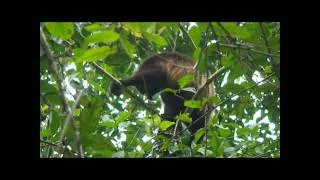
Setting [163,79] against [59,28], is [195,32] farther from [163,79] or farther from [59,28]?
[163,79]

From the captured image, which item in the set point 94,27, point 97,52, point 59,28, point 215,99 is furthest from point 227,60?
point 59,28

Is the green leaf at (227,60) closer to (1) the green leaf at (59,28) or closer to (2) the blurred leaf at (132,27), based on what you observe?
(2) the blurred leaf at (132,27)

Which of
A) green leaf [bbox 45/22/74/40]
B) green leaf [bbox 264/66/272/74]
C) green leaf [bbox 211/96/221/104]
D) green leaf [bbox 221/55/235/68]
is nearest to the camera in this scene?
green leaf [bbox 45/22/74/40]

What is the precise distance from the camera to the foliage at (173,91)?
2539 millimetres

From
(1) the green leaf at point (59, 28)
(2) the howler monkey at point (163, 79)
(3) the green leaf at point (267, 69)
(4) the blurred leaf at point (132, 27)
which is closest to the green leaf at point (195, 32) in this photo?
(4) the blurred leaf at point (132, 27)

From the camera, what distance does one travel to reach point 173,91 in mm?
3793

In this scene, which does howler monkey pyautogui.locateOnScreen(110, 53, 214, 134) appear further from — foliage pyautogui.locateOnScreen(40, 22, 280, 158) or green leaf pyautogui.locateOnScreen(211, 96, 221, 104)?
green leaf pyautogui.locateOnScreen(211, 96, 221, 104)

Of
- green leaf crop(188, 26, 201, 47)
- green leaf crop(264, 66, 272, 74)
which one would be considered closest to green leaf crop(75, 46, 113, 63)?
green leaf crop(188, 26, 201, 47)

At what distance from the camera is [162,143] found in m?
3.77

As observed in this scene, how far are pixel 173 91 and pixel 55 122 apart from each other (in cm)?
105

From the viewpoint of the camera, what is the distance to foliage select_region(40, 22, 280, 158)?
254cm
